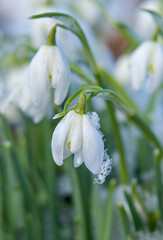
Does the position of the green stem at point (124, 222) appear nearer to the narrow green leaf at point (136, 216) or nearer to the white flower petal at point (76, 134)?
the narrow green leaf at point (136, 216)

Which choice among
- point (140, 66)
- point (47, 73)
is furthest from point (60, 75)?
point (140, 66)

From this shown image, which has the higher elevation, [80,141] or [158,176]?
[80,141]

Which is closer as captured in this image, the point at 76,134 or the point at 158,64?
the point at 76,134

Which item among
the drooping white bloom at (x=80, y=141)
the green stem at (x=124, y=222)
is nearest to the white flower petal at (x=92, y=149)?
the drooping white bloom at (x=80, y=141)

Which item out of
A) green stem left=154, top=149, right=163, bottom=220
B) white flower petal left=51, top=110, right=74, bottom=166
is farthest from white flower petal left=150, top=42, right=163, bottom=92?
white flower petal left=51, top=110, right=74, bottom=166

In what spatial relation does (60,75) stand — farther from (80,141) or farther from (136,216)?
(136,216)

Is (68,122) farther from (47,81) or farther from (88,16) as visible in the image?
(88,16)
